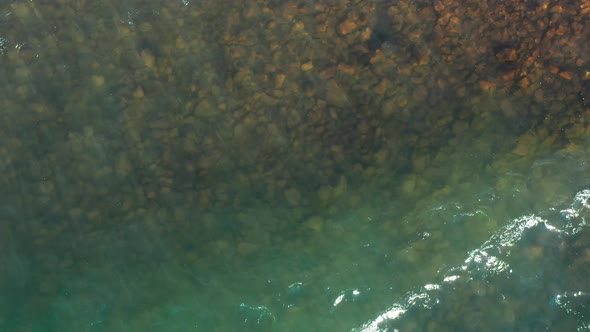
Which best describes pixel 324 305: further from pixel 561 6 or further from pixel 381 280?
pixel 561 6

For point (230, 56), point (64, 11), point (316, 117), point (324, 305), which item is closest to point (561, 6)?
point (316, 117)

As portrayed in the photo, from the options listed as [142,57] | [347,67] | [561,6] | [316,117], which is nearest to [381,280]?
[316,117]

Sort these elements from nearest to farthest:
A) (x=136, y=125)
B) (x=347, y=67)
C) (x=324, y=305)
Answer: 1. (x=324, y=305)
2. (x=136, y=125)
3. (x=347, y=67)

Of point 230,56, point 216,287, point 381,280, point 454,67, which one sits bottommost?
point 381,280

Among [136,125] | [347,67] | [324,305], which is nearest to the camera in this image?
[324,305]

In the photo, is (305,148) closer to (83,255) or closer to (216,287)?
(216,287)

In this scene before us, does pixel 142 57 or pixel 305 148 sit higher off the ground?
pixel 142 57

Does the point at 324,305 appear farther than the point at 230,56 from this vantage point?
No
